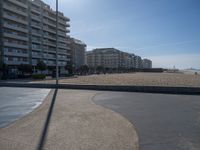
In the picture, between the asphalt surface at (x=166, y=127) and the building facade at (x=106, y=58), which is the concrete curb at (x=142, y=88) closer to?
the asphalt surface at (x=166, y=127)

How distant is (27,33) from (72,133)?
62.1 metres

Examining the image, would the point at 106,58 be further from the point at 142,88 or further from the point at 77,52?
the point at 142,88

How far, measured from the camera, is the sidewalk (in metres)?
4.95

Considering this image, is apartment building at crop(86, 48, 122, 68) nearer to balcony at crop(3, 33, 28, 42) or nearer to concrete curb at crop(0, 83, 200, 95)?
balcony at crop(3, 33, 28, 42)

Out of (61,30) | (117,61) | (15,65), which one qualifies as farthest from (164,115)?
(117,61)

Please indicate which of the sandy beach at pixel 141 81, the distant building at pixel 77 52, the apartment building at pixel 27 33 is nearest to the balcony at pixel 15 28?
the apartment building at pixel 27 33

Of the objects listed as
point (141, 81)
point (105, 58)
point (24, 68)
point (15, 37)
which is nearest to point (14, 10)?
point (15, 37)

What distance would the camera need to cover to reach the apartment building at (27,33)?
5434 cm

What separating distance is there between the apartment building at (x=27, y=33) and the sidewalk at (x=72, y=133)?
165 feet

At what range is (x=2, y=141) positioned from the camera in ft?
17.1

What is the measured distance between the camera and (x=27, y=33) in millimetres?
62719

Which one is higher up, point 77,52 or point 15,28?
point 15,28

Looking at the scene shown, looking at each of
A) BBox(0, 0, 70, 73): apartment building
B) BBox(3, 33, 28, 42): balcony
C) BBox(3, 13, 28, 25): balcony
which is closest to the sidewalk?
BBox(0, 0, 70, 73): apartment building

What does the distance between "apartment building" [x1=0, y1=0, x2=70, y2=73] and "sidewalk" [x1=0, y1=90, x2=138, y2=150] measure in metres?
50.4
